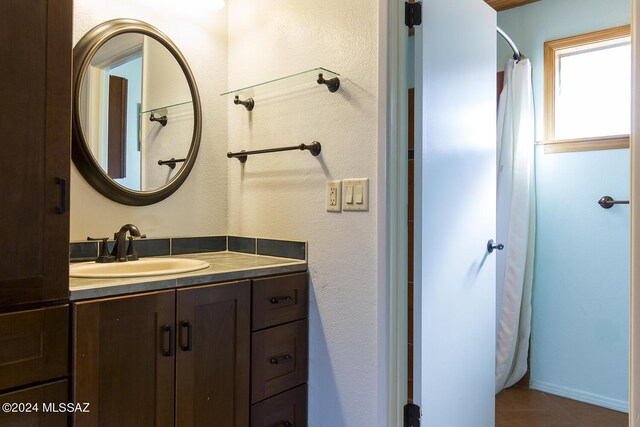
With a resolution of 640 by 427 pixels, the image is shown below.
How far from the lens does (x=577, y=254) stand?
249 centimetres

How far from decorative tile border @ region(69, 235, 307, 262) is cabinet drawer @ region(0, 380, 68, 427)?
0.60 meters

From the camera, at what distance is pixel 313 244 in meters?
1.71

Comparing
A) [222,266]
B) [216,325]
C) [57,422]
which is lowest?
[57,422]

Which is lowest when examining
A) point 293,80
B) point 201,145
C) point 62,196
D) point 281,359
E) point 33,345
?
point 281,359

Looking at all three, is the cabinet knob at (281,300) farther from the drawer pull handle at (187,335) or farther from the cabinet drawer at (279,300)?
the drawer pull handle at (187,335)

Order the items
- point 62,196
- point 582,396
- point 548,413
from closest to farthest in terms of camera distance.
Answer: point 62,196 → point 548,413 → point 582,396

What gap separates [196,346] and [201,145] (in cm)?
100

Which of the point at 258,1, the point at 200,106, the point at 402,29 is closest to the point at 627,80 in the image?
the point at 402,29

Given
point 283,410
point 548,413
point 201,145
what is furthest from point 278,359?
point 548,413

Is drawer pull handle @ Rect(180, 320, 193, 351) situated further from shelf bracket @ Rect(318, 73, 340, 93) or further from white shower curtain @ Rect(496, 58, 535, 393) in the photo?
white shower curtain @ Rect(496, 58, 535, 393)

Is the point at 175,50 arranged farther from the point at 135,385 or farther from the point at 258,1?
the point at 135,385

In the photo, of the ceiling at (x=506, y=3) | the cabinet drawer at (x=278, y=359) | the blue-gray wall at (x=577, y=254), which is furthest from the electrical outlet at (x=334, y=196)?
the ceiling at (x=506, y=3)

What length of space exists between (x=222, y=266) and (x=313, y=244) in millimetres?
376

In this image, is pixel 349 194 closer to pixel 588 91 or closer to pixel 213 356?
pixel 213 356
